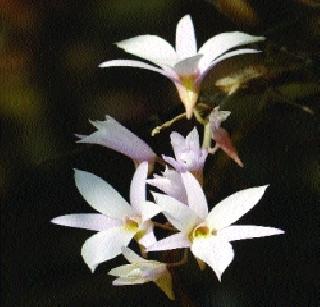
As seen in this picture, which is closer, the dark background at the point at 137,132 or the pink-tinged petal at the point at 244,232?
the pink-tinged petal at the point at 244,232

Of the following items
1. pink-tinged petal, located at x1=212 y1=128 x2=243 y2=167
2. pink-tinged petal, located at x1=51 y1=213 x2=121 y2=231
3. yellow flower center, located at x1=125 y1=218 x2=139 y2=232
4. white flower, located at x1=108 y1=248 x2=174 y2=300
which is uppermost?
pink-tinged petal, located at x1=212 y1=128 x2=243 y2=167

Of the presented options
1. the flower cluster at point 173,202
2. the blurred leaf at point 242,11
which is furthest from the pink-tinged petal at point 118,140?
Result: the blurred leaf at point 242,11

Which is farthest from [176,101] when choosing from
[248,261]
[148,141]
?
[248,261]

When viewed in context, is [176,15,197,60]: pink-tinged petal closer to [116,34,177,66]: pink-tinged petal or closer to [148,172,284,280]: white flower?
[116,34,177,66]: pink-tinged petal

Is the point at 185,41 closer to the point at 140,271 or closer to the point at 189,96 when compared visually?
the point at 189,96

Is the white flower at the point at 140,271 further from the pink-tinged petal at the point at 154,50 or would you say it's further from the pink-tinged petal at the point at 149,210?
the pink-tinged petal at the point at 154,50

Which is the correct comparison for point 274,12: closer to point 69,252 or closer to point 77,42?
point 77,42

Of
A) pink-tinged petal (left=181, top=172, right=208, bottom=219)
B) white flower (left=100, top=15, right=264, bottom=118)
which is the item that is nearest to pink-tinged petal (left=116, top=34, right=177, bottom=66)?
white flower (left=100, top=15, right=264, bottom=118)
